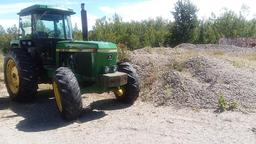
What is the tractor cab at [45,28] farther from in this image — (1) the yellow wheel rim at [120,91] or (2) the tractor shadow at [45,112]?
(1) the yellow wheel rim at [120,91]

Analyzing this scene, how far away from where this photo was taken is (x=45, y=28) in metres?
10.3

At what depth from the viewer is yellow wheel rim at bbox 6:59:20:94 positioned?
34.0ft

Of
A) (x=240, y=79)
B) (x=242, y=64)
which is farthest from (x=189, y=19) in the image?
(x=240, y=79)

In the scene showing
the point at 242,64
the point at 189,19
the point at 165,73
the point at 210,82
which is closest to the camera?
the point at 210,82

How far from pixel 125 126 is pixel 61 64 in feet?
9.78

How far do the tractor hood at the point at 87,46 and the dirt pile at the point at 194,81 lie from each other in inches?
71.6

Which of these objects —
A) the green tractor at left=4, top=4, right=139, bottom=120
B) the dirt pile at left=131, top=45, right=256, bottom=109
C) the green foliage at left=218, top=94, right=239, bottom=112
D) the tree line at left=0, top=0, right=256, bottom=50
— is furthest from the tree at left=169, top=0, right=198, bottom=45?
the green foliage at left=218, top=94, right=239, bottom=112

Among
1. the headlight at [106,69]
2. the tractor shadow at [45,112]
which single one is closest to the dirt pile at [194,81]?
the tractor shadow at [45,112]

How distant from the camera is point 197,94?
9.46 m

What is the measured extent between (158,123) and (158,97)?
211 centimetres

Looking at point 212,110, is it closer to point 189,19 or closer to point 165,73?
point 165,73

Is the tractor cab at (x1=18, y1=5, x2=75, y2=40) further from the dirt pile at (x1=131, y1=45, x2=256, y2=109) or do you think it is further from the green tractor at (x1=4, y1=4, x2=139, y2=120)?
the dirt pile at (x1=131, y1=45, x2=256, y2=109)

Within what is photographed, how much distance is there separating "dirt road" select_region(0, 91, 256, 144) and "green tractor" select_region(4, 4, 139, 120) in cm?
47

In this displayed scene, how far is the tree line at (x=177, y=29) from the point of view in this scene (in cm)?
2962
